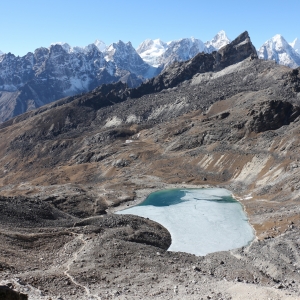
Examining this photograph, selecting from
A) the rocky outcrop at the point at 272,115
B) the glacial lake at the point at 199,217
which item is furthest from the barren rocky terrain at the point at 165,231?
the glacial lake at the point at 199,217

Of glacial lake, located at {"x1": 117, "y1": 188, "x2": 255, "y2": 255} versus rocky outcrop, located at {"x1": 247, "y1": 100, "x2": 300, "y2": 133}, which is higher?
rocky outcrop, located at {"x1": 247, "y1": 100, "x2": 300, "y2": 133}

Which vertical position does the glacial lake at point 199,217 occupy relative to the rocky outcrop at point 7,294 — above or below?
below

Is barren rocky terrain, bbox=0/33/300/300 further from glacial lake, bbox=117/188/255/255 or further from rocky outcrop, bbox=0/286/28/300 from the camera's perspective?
rocky outcrop, bbox=0/286/28/300

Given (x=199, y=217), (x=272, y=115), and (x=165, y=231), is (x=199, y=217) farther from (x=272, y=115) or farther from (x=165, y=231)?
(x=272, y=115)

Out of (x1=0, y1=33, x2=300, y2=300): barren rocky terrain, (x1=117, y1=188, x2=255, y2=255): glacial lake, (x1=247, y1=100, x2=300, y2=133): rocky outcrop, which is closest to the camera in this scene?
(x1=0, y1=33, x2=300, y2=300): barren rocky terrain

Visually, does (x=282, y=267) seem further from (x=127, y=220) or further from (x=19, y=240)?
(x=19, y=240)

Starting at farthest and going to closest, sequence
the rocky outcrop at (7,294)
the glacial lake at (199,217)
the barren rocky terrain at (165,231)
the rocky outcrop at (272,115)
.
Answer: the rocky outcrop at (272,115), the glacial lake at (199,217), the barren rocky terrain at (165,231), the rocky outcrop at (7,294)

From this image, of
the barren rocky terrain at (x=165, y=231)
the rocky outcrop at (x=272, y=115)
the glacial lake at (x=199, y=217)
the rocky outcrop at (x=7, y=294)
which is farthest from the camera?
the rocky outcrop at (x=272, y=115)

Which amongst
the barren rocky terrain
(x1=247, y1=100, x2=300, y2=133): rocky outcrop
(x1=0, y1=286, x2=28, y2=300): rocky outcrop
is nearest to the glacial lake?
the barren rocky terrain

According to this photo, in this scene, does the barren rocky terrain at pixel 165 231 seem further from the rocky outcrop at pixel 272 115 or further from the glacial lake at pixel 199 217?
the glacial lake at pixel 199 217
